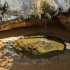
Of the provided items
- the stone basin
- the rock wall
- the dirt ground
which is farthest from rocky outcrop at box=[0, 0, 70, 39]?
the dirt ground

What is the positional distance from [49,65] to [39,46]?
1237mm

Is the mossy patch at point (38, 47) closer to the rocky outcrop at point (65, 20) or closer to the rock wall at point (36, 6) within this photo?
the rocky outcrop at point (65, 20)

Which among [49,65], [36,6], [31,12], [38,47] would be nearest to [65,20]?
[36,6]

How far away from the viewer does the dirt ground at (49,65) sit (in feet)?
20.7

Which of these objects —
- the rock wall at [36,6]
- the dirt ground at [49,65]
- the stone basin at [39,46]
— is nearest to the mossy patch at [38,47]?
the stone basin at [39,46]

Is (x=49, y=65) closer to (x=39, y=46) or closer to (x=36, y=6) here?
(x=39, y=46)

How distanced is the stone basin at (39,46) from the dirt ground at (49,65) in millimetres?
484

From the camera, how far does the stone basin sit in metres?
7.11

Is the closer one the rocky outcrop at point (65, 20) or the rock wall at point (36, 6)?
the rock wall at point (36, 6)

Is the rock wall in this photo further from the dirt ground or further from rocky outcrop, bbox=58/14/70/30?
the dirt ground

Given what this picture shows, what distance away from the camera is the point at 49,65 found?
21.1ft

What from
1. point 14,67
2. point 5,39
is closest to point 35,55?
point 14,67

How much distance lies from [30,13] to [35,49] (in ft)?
4.79

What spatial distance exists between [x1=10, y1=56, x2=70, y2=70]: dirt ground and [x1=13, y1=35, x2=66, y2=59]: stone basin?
1.59 feet
